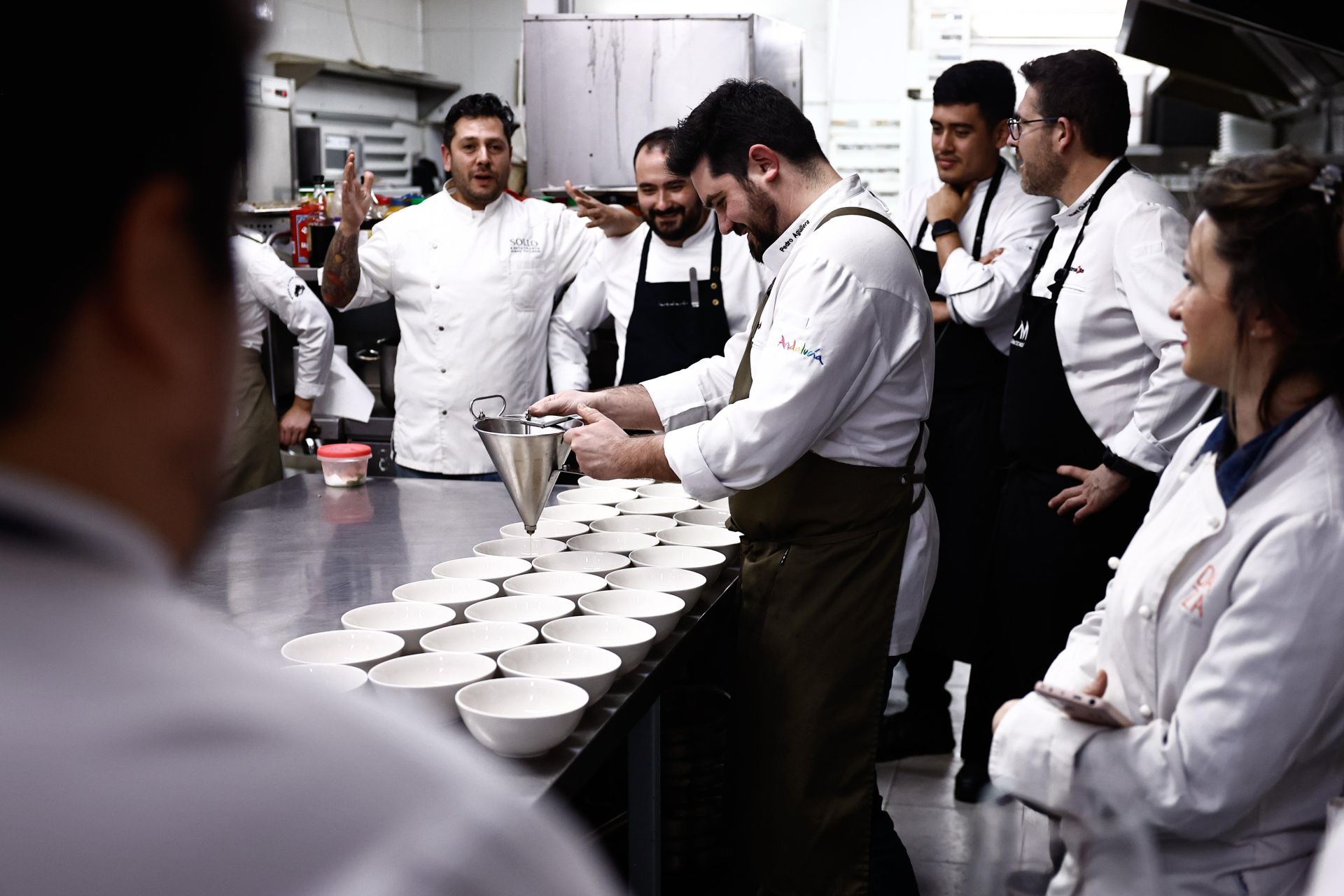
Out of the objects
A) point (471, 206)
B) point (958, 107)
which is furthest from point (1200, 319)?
point (471, 206)

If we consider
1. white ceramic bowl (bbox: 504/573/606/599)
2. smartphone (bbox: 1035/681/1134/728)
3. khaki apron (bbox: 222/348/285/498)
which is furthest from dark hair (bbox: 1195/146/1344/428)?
khaki apron (bbox: 222/348/285/498)

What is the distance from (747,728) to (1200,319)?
127cm

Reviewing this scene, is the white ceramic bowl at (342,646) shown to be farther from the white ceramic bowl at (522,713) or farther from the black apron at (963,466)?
the black apron at (963,466)

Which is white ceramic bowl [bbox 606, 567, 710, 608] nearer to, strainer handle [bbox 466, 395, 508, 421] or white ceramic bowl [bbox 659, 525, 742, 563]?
white ceramic bowl [bbox 659, 525, 742, 563]

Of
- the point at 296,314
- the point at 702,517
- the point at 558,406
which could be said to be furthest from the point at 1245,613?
the point at 296,314

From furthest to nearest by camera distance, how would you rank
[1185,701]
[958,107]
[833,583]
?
1. [958,107]
2. [833,583]
3. [1185,701]

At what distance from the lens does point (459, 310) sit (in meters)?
3.87

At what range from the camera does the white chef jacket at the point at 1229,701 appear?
1399 millimetres

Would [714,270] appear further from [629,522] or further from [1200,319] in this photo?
[1200,319]

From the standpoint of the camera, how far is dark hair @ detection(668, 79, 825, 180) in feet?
8.05

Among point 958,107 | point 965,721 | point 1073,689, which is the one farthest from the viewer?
point 958,107

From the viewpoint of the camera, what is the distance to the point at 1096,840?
59.8 inches

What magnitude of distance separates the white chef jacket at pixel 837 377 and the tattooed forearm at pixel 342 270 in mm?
1904

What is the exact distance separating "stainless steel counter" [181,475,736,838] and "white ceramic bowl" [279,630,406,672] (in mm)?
42
